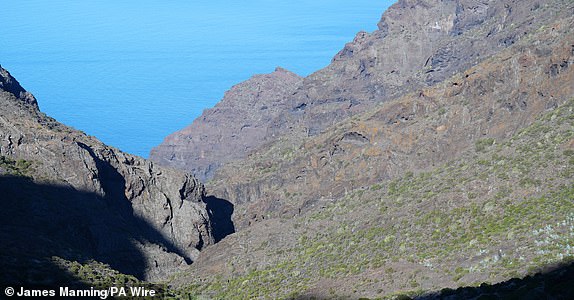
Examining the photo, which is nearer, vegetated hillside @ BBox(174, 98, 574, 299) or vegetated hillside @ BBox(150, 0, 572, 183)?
vegetated hillside @ BBox(174, 98, 574, 299)

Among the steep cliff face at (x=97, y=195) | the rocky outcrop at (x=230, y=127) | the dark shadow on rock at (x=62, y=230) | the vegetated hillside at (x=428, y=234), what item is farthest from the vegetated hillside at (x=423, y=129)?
the rocky outcrop at (x=230, y=127)

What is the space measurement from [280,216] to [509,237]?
3287 cm

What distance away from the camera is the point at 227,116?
176875 millimetres

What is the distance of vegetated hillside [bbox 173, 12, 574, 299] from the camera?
48.3 metres

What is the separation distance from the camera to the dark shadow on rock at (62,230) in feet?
158

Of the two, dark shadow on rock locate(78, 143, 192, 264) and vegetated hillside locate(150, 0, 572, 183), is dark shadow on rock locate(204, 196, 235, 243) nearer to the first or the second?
dark shadow on rock locate(78, 143, 192, 264)

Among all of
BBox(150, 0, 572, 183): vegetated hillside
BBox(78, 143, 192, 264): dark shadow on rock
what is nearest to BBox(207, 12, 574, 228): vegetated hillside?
BBox(78, 143, 192, 264): dark shadow on rock

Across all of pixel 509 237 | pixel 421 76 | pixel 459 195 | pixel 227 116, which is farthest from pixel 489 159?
pixel 227 116

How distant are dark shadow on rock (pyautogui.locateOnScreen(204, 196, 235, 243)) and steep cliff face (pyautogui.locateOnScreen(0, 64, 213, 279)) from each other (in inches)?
100

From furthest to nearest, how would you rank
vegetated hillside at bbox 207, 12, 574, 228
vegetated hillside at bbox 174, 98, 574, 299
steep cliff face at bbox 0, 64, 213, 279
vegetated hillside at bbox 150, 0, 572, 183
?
vegetated hillside at bbox 150, 0, 572, 183
vegetated hillside at bbox 207, 12, 574, 228
steep cliff face at bbox 0, 64, 213, 279
vegetated hillside at bbox 174, 98, 574, 299

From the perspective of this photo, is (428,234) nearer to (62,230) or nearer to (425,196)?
(425,196)

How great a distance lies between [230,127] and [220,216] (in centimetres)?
9098

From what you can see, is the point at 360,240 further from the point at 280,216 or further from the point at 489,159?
the point at 280,216

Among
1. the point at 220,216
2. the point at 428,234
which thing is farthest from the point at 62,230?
the point at 220,216
